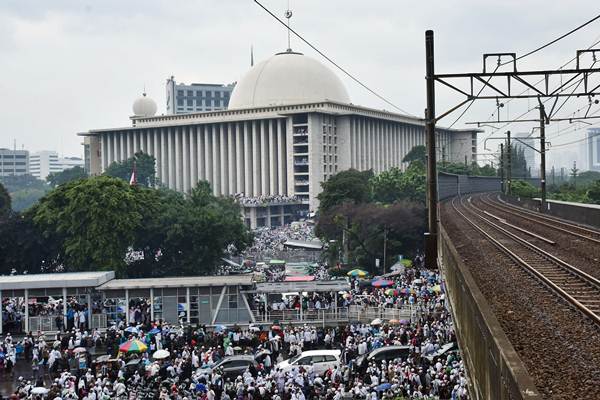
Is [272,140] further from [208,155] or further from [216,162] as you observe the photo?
[208,155]

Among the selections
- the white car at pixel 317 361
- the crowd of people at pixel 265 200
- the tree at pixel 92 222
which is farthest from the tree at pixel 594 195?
the crowd of people at pixel 265 200

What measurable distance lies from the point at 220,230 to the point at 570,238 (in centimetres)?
2549

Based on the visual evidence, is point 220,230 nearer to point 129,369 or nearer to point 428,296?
point 428,296

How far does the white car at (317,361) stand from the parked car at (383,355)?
0.77 meters

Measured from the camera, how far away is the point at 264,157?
125375 millimetres

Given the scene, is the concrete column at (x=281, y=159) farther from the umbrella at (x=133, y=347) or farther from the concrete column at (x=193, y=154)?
the umbrella at (x=133, y=347)

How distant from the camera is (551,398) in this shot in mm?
7332

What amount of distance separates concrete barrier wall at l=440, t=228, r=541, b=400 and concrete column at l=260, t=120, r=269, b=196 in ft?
371

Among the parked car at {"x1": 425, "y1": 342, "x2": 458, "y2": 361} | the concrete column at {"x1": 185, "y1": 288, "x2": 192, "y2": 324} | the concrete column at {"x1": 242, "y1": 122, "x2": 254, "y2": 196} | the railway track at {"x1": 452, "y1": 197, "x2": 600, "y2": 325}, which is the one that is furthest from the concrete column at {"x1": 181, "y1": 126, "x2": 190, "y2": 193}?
the parked car at {"x1": 425, "y1": 342, "x2": 458, "y2": 361}

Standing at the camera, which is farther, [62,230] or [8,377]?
[62,230]

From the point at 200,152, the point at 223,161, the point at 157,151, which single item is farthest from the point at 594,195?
the point at 157,151

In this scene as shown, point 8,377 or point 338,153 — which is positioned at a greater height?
point 338,153

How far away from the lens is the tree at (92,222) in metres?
43.8

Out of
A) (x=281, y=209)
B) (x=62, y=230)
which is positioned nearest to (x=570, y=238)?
(x=62, y=230)
